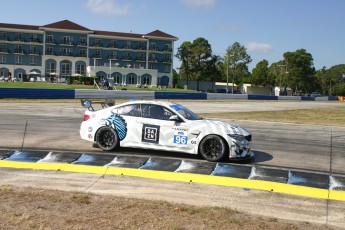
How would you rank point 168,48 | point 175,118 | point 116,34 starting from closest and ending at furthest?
point 175,118
point 116,34
point 168,48

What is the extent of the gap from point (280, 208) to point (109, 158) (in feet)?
15.0

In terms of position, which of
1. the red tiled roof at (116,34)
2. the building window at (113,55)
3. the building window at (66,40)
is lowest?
the building window at (113,55)

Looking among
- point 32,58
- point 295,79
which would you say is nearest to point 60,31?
point 32,58

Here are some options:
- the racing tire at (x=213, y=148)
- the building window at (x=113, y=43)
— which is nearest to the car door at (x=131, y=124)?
the racing tire at (x=213, y=148)

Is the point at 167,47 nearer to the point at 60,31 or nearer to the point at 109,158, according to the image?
the point at 60,31

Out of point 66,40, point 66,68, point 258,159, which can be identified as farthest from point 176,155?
point 66,68

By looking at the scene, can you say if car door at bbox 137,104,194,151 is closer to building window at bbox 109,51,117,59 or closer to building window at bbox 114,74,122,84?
building window at bbox 114,74,122,84

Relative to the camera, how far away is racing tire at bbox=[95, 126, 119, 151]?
10.5 m

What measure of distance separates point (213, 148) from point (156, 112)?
1681 millimetres

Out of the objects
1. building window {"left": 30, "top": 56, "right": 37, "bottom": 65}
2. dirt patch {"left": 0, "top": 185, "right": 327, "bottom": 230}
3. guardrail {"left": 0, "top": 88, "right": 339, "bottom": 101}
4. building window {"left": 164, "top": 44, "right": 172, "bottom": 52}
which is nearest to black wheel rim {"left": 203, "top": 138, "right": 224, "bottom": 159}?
dirt patch {"left": 0, "top": 185, "right": 327, "bottom": 230}

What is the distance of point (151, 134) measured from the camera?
402 inches

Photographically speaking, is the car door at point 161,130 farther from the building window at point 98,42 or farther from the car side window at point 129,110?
the building window at point 98,42

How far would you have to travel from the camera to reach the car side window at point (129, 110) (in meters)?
10.4

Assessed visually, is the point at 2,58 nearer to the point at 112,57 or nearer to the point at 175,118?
the point at 112,57
